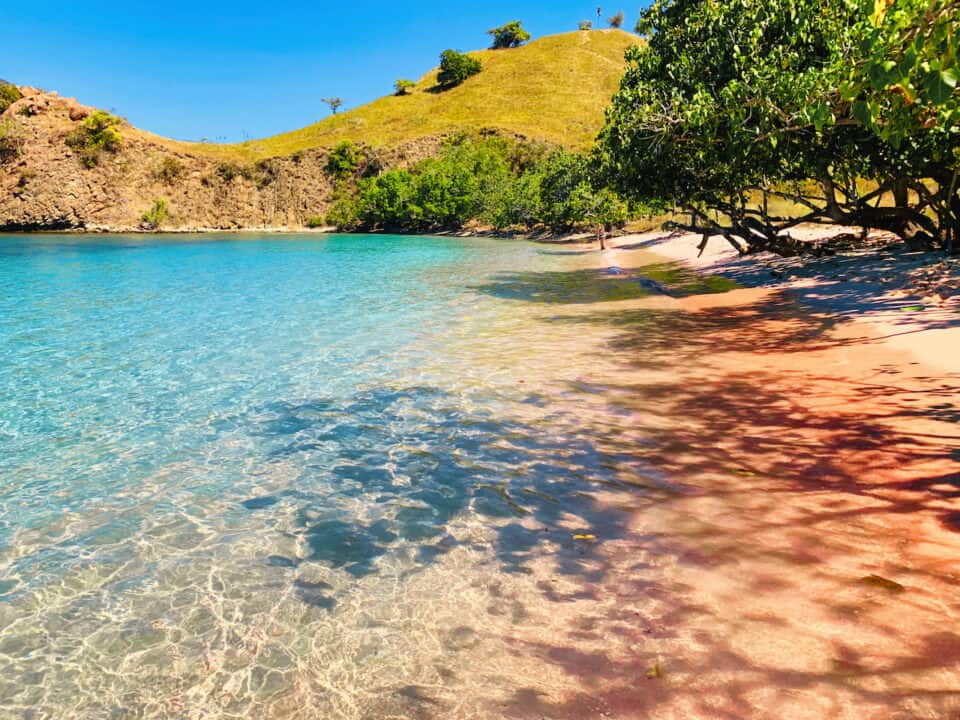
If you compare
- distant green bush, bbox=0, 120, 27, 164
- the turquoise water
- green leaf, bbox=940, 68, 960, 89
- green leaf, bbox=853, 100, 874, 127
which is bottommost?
the turquoise water

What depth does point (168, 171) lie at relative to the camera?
347 feet

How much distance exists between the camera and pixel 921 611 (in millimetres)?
3859

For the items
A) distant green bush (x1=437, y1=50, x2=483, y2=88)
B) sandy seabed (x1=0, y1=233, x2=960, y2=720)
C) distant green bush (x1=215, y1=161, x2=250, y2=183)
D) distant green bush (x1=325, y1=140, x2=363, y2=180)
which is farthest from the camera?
distant green bush (x1=437, y1=50, x2=483, y2=88)

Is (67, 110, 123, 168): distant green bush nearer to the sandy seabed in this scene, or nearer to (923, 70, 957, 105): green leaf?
the sandy seabed

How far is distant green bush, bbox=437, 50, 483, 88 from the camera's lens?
147m

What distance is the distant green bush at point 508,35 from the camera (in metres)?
165

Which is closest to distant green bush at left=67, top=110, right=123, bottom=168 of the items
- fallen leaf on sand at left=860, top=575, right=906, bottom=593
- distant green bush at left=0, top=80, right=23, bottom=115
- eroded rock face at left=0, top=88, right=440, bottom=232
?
eroded rock face at left=0, top=88, right=440, bottom=232

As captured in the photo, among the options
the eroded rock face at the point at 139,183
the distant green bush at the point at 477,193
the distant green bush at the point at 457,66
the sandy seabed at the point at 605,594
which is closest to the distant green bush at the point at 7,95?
the eroded rock face at the point at 139,183

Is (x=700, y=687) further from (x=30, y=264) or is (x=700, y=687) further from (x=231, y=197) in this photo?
(x=231, y=197)

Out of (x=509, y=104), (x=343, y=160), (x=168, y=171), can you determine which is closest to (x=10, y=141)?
(x=168, y=171)

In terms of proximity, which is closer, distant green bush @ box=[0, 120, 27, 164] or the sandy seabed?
the sandy seabed

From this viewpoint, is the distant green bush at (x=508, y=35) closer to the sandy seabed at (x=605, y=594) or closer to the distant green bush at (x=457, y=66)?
the distant green bush at (x=457, y=66)

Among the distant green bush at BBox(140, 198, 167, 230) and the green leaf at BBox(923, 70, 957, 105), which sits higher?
the distant green bush at BBox(140, 198, 167, 230)

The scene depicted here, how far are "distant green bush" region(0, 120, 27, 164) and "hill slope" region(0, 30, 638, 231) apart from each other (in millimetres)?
266
